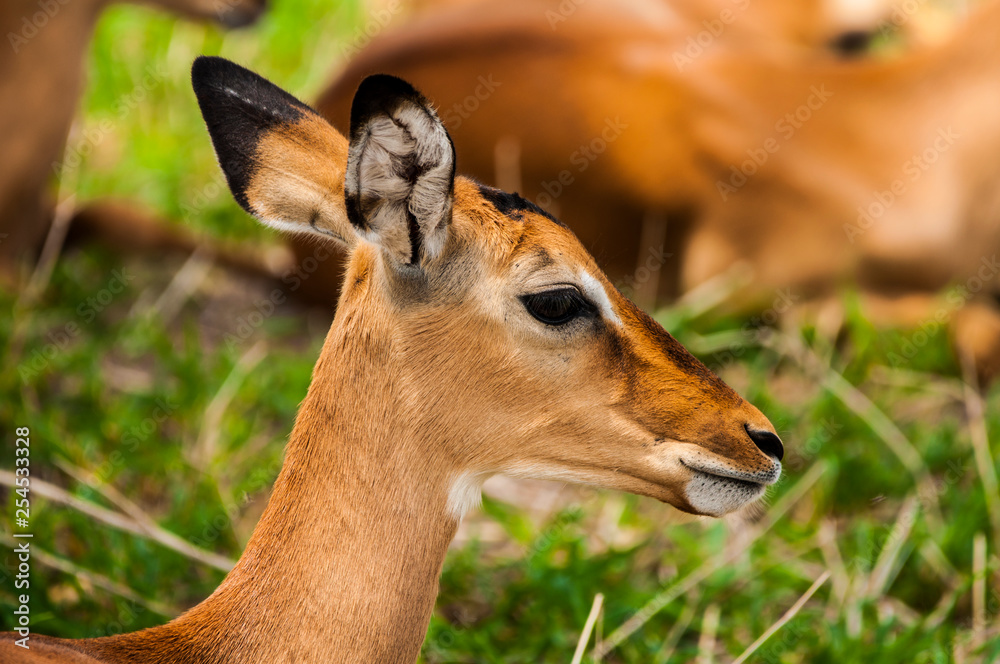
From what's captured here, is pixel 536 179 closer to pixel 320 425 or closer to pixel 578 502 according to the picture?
pixel 578 502

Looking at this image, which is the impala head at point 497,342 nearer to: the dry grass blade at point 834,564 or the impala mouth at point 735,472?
the impala mouth at point 735,472

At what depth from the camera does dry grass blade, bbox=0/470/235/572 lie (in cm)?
338

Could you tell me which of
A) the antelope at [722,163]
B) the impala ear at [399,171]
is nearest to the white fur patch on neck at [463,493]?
the impala ear at [399,171]

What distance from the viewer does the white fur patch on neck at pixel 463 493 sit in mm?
2348

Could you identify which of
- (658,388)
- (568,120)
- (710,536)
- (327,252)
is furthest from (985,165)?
(658,388)

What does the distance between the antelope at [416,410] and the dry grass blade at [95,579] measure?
981 mm

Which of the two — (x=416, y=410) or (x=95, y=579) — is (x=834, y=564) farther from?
(x=95, y=579)

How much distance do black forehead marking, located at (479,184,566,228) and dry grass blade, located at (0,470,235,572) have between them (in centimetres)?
167

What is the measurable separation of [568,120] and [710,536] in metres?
2.31

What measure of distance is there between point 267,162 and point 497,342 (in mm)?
615

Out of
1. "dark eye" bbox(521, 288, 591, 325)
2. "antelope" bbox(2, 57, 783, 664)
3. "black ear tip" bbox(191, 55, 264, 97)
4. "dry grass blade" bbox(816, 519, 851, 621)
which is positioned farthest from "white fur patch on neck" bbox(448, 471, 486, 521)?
"dry grass blade" bbox(816, 519, 851, 621)

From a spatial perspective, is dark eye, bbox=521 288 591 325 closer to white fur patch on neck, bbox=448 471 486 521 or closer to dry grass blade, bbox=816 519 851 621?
white fur patch on neck, bbox=448 471 486 521

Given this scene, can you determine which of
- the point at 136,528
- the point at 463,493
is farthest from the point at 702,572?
the point at 136,528

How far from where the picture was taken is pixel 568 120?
17.5 feet
